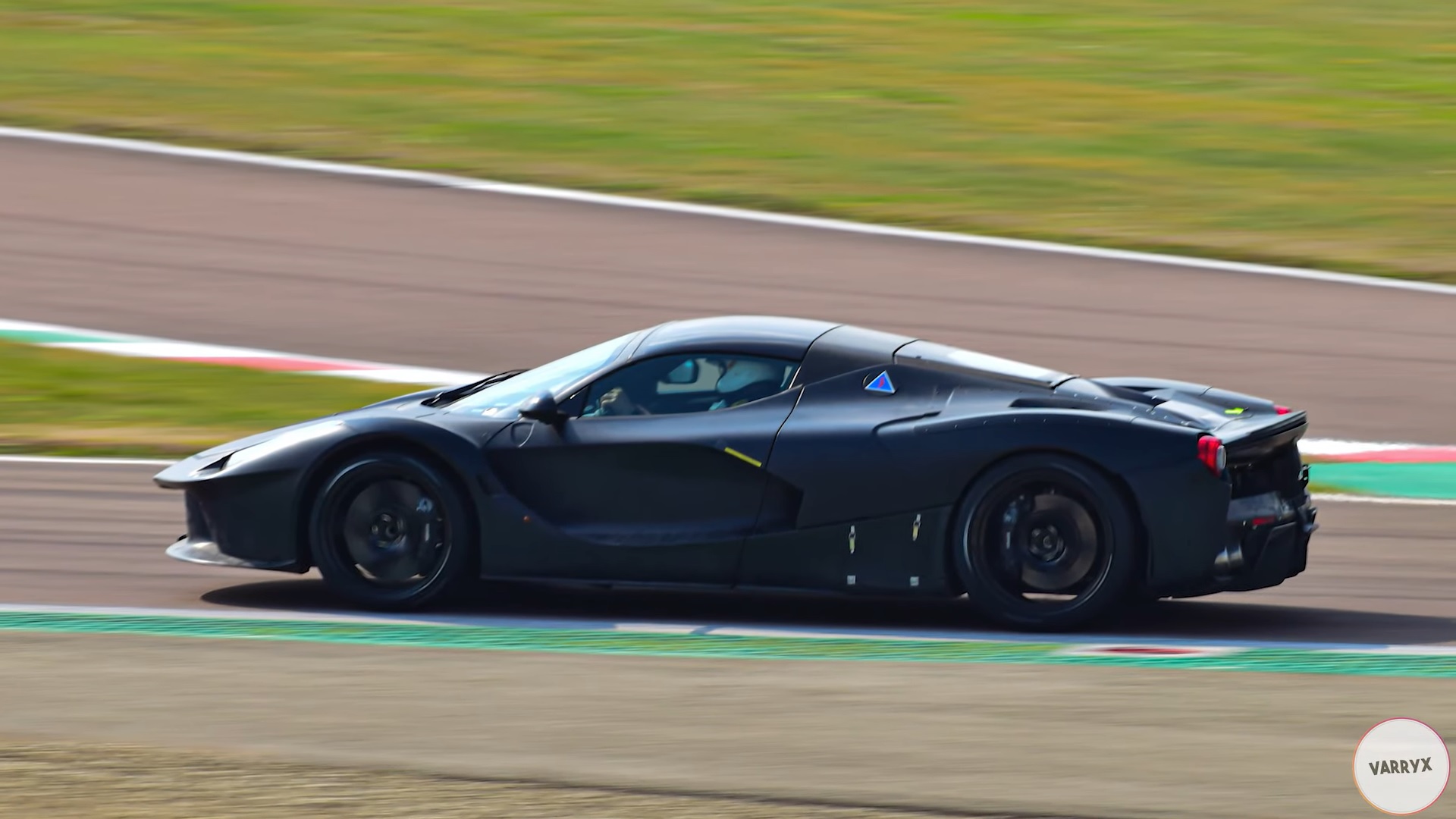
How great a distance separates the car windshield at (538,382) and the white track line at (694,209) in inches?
343

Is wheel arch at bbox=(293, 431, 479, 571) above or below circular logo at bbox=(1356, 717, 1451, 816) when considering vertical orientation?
above

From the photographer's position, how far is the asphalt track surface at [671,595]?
5.53 metres

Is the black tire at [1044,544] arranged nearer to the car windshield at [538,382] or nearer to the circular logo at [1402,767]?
the circular logo at [1402,767]

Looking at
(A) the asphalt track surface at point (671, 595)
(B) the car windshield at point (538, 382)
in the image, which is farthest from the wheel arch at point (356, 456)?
(A) the asphalt track surface at point (671, 595)

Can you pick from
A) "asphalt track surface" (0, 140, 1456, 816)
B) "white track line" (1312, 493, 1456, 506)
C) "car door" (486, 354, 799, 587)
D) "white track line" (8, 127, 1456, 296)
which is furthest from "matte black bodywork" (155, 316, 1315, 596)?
"white track line" (8, 127, 1456, 296)

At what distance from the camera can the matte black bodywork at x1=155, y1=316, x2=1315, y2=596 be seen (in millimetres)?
6957

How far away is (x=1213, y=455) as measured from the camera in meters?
6.87

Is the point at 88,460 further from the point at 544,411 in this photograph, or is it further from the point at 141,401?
the point at 544,411

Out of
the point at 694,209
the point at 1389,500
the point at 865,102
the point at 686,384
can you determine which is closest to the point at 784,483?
the point at 686,384

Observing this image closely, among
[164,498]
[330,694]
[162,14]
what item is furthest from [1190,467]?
[162,14]

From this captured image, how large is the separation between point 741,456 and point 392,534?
53.8 inches

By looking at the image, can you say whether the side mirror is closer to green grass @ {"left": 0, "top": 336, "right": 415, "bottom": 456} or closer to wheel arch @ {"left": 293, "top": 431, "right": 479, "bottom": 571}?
wheel arch @ {"left": 293, "top": 431, "right": 479, "bottom": 571}

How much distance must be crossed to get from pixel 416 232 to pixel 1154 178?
21.9ft

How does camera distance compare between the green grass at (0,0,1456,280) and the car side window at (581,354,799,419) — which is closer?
the car side window at (581,354,799,419)
